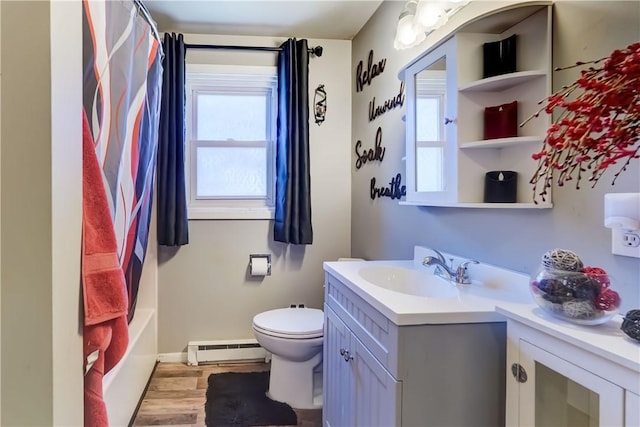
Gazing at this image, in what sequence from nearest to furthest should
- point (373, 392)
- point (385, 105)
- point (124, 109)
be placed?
point (373, 392)
point (124, 109)
point (385, 105)

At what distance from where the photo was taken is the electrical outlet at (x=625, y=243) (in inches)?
34.0

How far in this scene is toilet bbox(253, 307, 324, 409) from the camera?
6.87ft

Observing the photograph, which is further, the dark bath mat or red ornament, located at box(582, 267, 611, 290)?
the dark bath mat

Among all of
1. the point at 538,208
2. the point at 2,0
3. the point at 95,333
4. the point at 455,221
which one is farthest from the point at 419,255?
the point at 2,0

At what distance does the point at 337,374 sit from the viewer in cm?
163

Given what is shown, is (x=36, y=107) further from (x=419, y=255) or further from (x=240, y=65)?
(x=240, y=65)

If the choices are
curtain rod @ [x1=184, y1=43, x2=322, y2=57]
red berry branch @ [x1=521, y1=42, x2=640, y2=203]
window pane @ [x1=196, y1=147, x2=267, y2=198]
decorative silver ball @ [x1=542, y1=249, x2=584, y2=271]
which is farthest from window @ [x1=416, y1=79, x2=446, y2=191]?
window pane @ [x1=196, y1=147, x2=267, y2=198]

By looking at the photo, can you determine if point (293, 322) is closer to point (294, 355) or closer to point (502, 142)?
point (294, 355)

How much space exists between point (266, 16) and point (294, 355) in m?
2.01

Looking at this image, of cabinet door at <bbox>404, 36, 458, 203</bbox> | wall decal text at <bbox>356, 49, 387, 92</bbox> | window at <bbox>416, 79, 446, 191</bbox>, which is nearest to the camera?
cabinet door at <bbox>404, 36, 458, 203</bbox>

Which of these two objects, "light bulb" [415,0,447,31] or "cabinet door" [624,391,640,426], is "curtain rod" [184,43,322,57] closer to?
"light bulb" [415,0,447,31]

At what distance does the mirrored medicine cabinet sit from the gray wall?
6 centimetres

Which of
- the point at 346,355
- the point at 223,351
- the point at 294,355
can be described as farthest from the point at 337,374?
the point at 223,351

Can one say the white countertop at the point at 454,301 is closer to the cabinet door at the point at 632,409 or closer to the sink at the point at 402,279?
the sink at the point at 402,279
